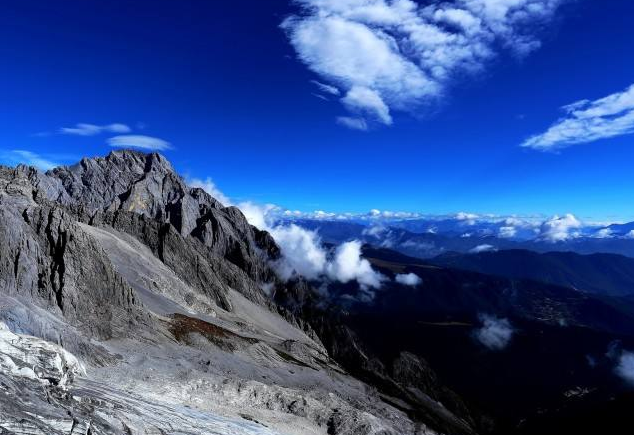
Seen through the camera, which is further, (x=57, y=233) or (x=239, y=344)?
(x=239, y=344)

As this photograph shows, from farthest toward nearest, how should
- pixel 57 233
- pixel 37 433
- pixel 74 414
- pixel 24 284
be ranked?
pixel 57 233 → pixel 24 284 → pixel 74 414 → pixel 37 433

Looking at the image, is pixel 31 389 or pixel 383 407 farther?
pixel 383 407

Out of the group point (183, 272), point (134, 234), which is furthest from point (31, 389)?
point (134, 234)

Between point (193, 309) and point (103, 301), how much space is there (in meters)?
49.8

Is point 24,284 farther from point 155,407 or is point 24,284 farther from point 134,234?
point 134,234

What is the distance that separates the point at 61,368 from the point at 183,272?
13777 centimetres

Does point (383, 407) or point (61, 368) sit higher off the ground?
point (61, 368)

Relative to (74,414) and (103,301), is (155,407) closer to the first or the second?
(74,414)

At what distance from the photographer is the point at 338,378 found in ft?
380

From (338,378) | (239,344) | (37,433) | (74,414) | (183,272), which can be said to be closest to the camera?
(37,433)

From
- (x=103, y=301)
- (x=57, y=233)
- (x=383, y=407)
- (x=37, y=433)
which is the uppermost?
(x=57, y=233)

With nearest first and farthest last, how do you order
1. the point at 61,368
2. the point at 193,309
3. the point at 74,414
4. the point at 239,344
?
the point at 74,414 < the point at 61,368 < the point at 239,344 < the point at 193,309

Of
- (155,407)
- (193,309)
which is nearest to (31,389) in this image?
(155,407)

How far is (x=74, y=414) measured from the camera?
31906 millimetres
